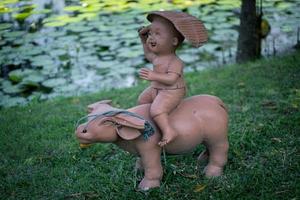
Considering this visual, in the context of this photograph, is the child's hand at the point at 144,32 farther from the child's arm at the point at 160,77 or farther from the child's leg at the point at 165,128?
the child's leg at the point at 165,128

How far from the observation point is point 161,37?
2654mm

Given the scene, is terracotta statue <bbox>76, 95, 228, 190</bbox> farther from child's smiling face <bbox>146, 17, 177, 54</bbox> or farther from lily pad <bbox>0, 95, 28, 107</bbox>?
lily pad <bbox>0, 95, 28, 107</bbox>

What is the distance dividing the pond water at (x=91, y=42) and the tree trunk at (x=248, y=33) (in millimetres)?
660

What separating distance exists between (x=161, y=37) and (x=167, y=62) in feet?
0.49

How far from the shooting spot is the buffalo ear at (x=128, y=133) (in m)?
2.63

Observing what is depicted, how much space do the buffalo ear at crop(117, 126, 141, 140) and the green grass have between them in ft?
1.30

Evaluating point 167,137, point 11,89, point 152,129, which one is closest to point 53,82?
point 11,89

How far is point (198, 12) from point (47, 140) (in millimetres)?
5107

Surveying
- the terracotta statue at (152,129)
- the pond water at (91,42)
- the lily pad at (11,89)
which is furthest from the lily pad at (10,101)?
the terracotta statue at (152,129)

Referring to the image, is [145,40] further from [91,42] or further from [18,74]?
[91,42]

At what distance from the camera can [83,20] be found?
834 centimetres

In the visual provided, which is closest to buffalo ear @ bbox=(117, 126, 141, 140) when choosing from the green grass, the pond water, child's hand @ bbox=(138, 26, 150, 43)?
the green grass

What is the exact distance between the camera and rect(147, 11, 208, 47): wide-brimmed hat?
2.56m

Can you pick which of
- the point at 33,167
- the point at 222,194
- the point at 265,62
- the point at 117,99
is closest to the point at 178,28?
the point at 222,194
